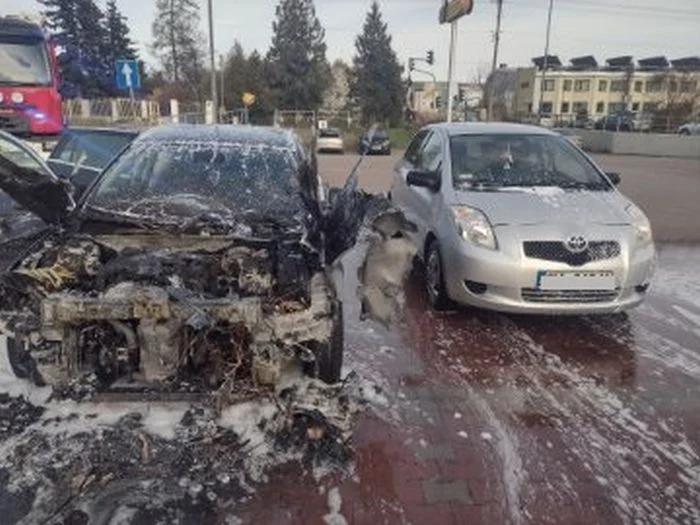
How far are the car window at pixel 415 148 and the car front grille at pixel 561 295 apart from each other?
2.72m

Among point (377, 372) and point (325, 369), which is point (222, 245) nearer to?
point (325, 369)

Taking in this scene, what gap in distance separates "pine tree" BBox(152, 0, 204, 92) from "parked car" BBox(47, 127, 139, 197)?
1883 inches

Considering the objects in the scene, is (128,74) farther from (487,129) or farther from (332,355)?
(332,355)

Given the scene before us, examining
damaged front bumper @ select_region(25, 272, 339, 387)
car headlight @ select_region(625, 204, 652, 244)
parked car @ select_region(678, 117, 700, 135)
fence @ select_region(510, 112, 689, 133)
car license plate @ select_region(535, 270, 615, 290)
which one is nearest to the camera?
damaged front bumper @ select_region(25, 272, 339, 387)

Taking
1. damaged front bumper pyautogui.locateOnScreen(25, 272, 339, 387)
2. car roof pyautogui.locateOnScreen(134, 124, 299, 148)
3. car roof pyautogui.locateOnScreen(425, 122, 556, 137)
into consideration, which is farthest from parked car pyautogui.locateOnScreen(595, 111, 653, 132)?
damaged front bumper pyautogui.locateOnScreen(25, 272, 339, 387)

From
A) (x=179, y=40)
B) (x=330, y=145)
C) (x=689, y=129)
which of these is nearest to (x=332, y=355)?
(x=330, y=145)

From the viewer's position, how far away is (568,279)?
17.6 feet

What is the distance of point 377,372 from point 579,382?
1.37 meters

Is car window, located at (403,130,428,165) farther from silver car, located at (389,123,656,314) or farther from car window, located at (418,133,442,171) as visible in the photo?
silver car, located at (389,123,656,314)

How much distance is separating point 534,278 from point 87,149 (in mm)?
6884

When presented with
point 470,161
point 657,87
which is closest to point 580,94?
point 657,87

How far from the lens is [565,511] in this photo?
11.0 feet

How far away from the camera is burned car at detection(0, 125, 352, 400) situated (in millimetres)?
3736

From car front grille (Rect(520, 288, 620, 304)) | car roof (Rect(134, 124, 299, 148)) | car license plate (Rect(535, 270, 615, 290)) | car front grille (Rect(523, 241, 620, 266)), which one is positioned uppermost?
car roof (Rect(134, 124, 299, 148))
